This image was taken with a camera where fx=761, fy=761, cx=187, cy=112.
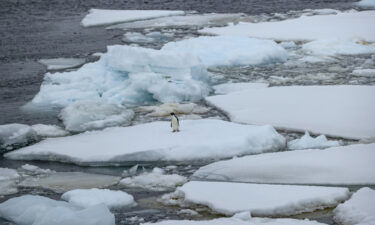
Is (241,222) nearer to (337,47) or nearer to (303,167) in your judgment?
(303,167)

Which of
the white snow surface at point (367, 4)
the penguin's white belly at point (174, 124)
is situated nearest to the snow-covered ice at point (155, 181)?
the penguin's white belly at point (174, 124)

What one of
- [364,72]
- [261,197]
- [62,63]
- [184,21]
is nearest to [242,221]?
[261,197]

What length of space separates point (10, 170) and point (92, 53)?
6.84 metres

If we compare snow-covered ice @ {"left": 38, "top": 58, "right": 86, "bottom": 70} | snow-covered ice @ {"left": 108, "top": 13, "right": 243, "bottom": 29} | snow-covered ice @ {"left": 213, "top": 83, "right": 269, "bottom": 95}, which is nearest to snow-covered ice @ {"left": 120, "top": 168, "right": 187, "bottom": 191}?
snow-covered ice @ {"left": 213, "top": 83, "right": 269, "bottom": 95}

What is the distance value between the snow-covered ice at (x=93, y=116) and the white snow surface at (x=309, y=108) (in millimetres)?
1234

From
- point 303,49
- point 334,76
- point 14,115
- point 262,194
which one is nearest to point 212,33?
point 303,49

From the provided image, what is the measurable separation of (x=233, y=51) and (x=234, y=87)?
6.49 feet

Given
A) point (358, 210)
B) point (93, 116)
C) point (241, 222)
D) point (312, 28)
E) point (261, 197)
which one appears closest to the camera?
point (241, 222)

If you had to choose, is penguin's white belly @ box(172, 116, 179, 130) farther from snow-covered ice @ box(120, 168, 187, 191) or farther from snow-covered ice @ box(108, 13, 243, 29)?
snow-covered ice @ box(108, 13, 243, 29)

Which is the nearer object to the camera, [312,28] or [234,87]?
[234,87]

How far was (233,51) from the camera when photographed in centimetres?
1230

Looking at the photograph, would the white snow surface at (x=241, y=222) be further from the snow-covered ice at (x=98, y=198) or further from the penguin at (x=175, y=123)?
the penguin at (x=175, y=123)

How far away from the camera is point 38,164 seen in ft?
24.6

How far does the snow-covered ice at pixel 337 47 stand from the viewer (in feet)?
41.6
